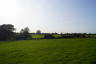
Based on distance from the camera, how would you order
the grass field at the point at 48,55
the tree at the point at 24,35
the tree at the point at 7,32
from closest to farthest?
the grass field at the point at 48,55 < the tree at the point at 7,32 < the tree at the point at 24,35

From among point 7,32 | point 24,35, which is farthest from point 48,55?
point 24,35

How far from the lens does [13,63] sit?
5531mm

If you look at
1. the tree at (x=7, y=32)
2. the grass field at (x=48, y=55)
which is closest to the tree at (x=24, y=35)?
the tree at (x=7, y=32)

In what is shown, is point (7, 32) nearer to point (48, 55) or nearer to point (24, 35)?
point (24, 35)

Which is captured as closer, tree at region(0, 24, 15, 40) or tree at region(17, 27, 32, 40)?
tree at region(0, 24, 15, 40)

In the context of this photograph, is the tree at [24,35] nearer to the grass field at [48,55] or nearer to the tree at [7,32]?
the tree at [7,32]

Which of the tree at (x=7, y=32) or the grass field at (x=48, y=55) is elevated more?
the tree at (x=7, y=32)

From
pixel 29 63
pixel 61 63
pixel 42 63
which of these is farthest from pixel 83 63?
pixel 29 63

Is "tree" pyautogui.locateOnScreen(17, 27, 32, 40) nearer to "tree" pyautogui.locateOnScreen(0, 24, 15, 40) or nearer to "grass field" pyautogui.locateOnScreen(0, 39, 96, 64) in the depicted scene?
"tree" pyautogui.locateOnScreen(0, 24, 15, 40)

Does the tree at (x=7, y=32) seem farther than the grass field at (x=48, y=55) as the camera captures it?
Yes

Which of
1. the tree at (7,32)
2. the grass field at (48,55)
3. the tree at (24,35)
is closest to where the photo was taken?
the grass field at (48,55)

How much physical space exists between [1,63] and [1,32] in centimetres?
2591

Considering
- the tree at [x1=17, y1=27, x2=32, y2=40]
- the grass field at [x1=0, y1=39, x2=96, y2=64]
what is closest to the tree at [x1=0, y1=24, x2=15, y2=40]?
the tree at [x1=17, y1=27, x2=32, y2=40]

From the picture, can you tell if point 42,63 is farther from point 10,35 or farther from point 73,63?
point 10,35
